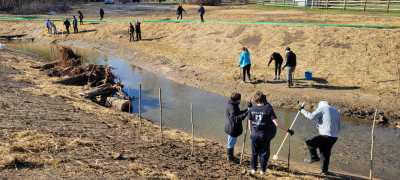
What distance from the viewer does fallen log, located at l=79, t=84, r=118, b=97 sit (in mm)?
13078

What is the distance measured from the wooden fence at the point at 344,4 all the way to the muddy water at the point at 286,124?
20.5m

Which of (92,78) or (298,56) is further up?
(298,56)

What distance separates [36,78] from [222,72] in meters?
8.94

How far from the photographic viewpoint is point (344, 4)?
30.8 metres

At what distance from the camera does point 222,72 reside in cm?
1722

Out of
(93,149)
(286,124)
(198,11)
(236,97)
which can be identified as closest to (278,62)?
(286,124)

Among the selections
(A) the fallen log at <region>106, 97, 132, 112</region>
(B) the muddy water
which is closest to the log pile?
(A) the fallen log at <region>106, 97, 132, 112</region>

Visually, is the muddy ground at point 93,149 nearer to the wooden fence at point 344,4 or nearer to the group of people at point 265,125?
the group of people at point 265,125

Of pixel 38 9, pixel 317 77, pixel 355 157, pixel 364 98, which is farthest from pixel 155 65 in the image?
pixel 38 9

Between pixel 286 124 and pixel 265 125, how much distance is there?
5.36 meters

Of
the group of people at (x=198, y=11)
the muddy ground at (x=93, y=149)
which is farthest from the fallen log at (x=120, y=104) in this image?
the group of people at (x=198, y=11)

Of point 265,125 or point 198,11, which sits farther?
point 198,11

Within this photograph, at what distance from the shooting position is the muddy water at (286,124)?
8.47 metres

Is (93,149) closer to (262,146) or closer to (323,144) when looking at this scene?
(262,146)
